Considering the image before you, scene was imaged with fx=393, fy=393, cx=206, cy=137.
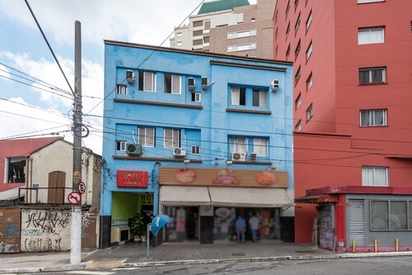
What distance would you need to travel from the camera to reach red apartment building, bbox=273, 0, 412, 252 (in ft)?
58.4

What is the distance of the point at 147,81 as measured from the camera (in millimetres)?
20766

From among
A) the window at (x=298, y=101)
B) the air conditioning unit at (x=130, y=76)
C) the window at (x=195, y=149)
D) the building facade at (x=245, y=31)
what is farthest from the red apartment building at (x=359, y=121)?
the building facade at (x=245, y=31)

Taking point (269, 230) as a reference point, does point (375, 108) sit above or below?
above

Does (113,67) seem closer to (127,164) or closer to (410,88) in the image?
(127,164)

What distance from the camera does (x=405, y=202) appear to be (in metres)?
17.7

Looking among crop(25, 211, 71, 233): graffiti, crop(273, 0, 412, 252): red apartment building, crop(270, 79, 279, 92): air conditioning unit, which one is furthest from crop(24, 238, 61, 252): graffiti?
crop(270, 79, 279, 92): air conditioning unit

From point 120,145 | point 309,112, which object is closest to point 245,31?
point 309,112

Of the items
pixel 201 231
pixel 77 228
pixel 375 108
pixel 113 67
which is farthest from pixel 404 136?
pixel 77 228

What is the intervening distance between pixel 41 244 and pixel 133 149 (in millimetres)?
6168

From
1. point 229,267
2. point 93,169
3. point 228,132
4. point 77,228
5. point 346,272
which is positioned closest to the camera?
point 346,272

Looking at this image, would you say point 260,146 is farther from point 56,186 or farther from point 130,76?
point 56,186

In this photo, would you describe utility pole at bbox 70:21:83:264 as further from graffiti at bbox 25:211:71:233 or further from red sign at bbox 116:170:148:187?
red sign at bbox 116:170:148:187

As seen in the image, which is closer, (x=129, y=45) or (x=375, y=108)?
(x=129, y=45)

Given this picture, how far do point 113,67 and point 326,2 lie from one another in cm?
1512
